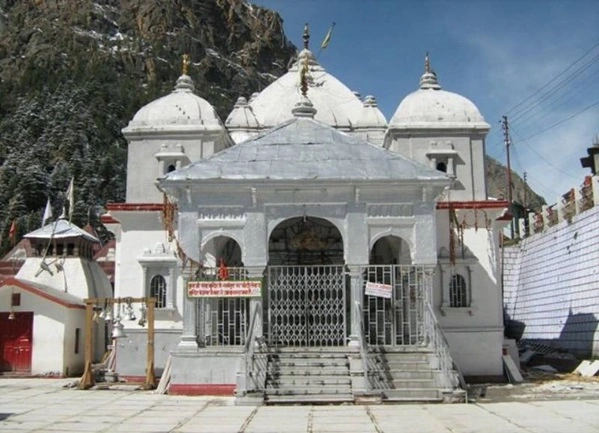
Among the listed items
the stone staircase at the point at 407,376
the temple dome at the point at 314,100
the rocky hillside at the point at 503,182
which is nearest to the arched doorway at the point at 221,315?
the stone staircase at the point at 407,376

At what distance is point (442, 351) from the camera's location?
16641 mm

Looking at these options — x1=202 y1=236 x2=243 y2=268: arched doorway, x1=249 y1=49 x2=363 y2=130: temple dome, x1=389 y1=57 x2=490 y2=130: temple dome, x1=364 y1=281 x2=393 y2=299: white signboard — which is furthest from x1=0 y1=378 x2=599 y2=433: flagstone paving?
x1=249 y1=49 x2=363 y2=130: temple dome

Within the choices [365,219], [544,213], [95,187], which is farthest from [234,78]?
[365,219]

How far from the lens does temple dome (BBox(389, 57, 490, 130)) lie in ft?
75.4

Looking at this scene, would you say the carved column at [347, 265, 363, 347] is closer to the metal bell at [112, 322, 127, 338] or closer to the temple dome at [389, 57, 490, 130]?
the metal bell at [112, 322, 127, 338]

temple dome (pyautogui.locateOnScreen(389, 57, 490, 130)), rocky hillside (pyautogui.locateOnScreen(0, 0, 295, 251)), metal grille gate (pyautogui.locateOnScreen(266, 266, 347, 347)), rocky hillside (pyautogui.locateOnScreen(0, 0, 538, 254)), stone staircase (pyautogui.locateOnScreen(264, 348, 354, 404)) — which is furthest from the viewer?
rocky hillside (pyautogui.locateOnScreen(0, 0, 295, 251))

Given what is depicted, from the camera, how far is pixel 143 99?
99.8 metres

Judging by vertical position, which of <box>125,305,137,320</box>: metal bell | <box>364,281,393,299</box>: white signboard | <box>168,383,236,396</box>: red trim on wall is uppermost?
<box>364,281,393,299</box>: white signboard

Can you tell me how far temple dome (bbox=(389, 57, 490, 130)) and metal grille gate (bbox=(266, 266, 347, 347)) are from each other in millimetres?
6248

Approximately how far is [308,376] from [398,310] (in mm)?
3309

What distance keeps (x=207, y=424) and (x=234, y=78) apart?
12432 cm

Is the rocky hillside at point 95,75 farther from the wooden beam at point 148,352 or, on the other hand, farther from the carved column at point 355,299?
the carved column at point 355,299

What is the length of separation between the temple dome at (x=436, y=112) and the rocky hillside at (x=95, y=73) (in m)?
56.7

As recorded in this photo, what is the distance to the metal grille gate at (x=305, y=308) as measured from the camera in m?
18.0
